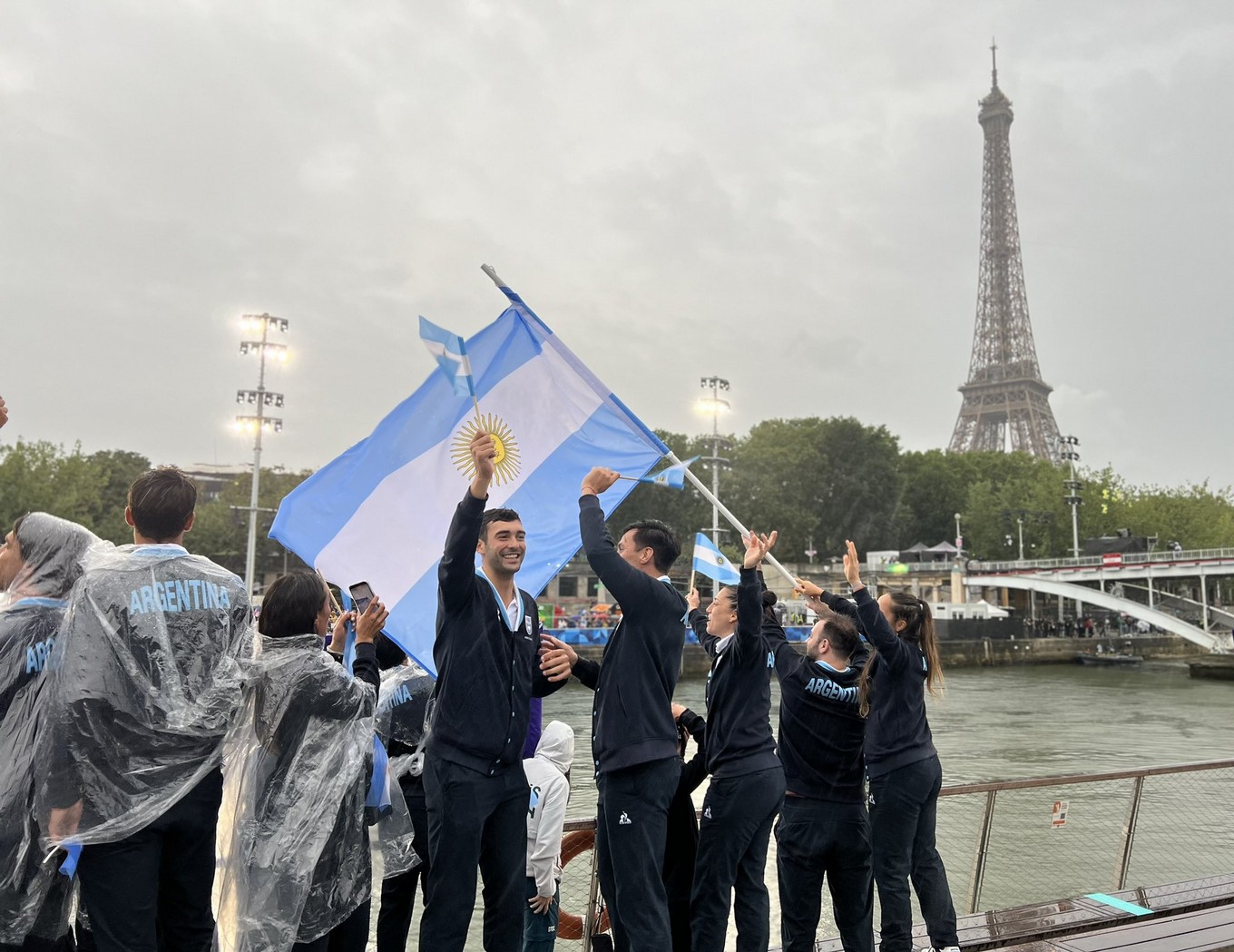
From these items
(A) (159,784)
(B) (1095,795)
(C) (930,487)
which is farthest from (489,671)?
(C) (930,487)

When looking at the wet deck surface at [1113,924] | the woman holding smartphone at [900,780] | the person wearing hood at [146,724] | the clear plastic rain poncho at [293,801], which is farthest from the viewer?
the wet deck surface at [1113,924]

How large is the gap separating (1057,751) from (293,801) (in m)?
21.7

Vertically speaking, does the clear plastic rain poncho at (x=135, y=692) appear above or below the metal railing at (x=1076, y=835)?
above

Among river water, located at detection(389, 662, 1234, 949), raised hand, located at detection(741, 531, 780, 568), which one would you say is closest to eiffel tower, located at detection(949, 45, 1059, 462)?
river water, located at detection(389, 662, 1234, 949)

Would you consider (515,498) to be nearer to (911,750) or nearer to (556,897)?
(556,897)

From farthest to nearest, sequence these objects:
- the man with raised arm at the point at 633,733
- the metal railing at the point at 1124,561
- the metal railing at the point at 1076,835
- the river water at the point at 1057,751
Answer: the metal railing at the point at 1124,561 < the river water at the point at 1057,751 < the metal railing at the point at 1076,835 < the man with raised arm at the point at 633,733

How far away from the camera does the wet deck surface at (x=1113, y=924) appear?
5.00 meters

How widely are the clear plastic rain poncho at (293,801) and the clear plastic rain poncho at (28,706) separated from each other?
581 mm

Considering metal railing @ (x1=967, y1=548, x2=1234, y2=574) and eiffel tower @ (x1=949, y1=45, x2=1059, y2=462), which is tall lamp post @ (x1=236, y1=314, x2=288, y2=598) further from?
eiffel tower @ (x1=949, y1=45, x2=1059, y2=462)

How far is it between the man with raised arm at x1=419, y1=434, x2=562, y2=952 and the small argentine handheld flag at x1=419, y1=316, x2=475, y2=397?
2.14ft

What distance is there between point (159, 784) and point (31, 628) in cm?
76

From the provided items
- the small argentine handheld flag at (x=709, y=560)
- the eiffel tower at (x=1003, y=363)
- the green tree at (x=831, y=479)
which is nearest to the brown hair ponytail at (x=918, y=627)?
the small argentine handheld flag at (x=709, y=560)

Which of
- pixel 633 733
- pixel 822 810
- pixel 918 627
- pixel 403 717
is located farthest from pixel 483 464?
pixel 918 627

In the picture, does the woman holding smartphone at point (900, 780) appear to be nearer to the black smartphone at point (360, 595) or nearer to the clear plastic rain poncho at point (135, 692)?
the black smartphone at point (360, 595)
